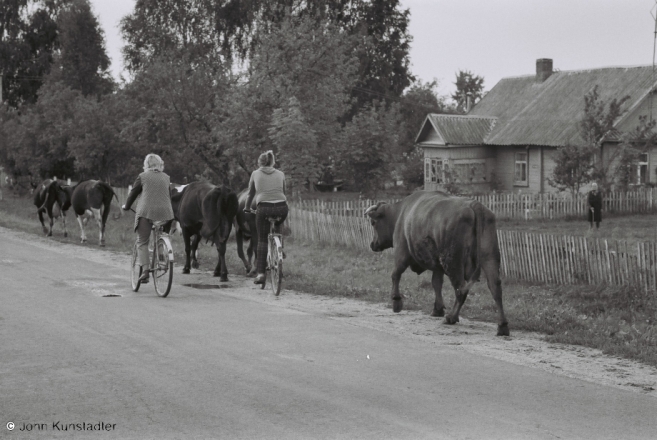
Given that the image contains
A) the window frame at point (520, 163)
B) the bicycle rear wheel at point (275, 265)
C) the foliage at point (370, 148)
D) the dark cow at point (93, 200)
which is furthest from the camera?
the window frame at point (520, 163)

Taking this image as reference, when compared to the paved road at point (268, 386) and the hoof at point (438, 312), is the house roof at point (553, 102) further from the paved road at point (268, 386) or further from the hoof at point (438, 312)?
the paved road at point (268, 386)

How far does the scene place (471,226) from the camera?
33.4 feet

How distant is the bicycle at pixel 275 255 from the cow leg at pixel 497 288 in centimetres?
372

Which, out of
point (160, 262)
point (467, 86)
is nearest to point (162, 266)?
point (160, 262)

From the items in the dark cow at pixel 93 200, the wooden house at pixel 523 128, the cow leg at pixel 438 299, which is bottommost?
Result: the cow leg at pixel 438 299

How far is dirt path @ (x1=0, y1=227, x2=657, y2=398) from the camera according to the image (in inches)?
317

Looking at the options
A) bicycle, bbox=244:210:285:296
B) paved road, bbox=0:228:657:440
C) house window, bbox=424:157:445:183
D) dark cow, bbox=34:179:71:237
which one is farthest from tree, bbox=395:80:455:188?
paved road, bbox=0:228:657:440

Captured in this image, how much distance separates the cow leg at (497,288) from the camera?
9.89 m

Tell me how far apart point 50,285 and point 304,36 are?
83.4 feet

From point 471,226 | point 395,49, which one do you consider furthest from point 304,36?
point 471,226

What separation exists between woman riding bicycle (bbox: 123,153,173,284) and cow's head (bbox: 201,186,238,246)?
2183 millimetres

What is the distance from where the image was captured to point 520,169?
46.8 metres

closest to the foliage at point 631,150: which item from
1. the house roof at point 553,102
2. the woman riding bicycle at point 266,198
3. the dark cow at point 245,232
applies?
the house roof at point 553,102

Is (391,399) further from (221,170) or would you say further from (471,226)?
(221,170)
